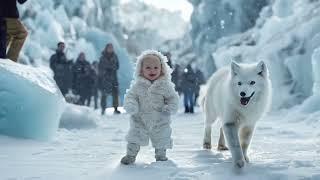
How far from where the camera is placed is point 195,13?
141 feet

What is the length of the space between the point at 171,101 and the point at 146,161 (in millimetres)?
575

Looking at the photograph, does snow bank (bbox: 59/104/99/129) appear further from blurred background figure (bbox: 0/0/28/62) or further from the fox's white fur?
the fox's white fur

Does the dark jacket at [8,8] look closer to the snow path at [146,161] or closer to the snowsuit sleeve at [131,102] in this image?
the snow path at [146,161]

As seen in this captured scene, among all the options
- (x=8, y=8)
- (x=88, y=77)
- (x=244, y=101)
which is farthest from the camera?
(x=88, y=77)

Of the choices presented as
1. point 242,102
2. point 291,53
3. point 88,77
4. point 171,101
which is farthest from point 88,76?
point 242,102

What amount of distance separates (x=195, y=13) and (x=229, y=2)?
538 centimetres

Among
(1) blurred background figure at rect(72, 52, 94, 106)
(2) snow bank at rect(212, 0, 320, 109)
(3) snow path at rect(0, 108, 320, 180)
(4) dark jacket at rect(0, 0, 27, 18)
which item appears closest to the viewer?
(3) snow path at rect(0, 108, 320, 180)

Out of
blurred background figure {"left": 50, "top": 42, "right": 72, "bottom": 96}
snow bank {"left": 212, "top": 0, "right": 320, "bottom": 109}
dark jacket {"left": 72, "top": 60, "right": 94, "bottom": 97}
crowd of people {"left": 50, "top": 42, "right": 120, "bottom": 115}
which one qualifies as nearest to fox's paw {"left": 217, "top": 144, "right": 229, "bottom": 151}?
crowd of people {"left": 50, "top": 42, "right": 120, "bottom": 115}

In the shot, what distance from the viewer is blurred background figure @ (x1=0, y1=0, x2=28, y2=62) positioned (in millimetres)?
6832

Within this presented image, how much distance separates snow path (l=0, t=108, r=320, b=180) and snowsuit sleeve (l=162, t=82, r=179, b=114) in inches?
17.3

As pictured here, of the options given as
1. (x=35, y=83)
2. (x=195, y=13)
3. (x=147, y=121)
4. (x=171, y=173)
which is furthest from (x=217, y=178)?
(x=195, y=13)

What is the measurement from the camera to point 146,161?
15.8 feet

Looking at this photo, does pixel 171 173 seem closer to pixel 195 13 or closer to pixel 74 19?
pixel 195 13

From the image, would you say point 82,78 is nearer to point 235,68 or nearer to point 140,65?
point 140,65
